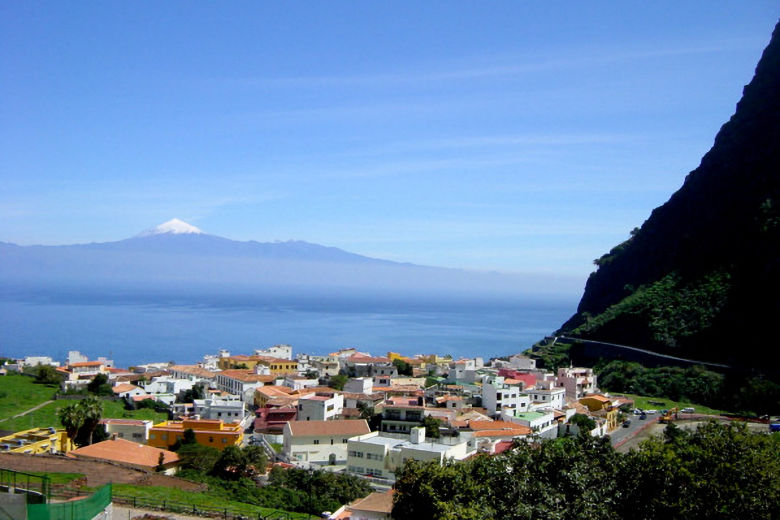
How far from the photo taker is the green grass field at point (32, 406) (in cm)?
3167

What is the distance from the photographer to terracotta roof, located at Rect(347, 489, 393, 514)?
62.4 ft

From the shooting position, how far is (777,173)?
55781mm

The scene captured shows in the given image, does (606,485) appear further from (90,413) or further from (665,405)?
(665,405)

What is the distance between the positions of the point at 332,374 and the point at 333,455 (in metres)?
23.0

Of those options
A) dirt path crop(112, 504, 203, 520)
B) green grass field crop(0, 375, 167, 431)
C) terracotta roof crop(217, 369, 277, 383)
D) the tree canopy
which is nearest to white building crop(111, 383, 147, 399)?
green grass field crop(0, 375, 167, 431)

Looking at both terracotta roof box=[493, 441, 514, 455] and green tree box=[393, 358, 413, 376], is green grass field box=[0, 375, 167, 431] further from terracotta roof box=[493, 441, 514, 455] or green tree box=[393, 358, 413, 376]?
green tree box=[393, 358, 413, 376]

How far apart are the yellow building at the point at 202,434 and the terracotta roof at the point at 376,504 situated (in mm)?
10486

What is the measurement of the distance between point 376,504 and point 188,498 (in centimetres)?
510

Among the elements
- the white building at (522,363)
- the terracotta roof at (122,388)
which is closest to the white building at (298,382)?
the terracotta roof at (122,388)

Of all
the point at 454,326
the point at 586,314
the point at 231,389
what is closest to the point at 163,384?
the point at 231,389

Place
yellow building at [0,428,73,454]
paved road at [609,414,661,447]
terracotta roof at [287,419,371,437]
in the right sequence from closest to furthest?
yellow building at [0,428,73,454] → terracotta roof at [287,419,371,437] → paved road at [609,414,661,447]

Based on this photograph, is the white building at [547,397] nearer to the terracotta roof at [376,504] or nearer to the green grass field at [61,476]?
the terracotta roof at [376,504]

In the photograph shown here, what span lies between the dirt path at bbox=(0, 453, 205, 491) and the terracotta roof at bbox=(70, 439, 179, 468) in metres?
1.65

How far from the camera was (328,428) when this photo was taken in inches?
1176
